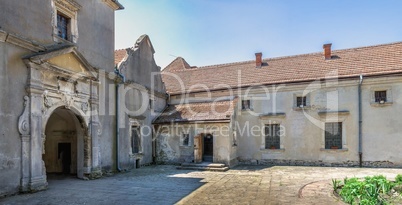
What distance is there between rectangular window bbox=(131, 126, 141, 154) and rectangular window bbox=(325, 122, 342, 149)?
1091cm

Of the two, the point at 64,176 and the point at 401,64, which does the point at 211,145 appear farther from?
the point at 401,64

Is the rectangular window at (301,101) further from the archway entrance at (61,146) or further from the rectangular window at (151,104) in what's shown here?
the archway entrance at (61,146)

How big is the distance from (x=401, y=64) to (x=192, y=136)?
12.3 metres

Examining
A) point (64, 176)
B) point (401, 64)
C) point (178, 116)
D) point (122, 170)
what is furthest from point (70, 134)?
point (401, 64)

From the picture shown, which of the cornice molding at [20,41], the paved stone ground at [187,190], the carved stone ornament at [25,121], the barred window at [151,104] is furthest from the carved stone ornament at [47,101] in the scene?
the barred window at [151,104]

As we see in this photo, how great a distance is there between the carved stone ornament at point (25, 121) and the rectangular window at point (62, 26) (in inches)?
129

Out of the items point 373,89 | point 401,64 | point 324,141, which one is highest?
point 401,64

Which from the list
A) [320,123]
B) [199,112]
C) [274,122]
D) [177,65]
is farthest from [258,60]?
[177,65]

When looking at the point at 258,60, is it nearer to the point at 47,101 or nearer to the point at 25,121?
the point at 47,101

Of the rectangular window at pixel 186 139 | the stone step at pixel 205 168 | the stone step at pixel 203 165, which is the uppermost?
the rectangular window at pixel 186 139

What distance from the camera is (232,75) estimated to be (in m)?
20.2

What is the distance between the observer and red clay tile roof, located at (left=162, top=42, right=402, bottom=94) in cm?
1631

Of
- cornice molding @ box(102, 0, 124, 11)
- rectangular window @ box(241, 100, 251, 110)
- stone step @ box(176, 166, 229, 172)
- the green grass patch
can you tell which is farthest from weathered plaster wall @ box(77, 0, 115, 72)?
the green grass patch

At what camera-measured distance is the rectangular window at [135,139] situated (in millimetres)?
15922
